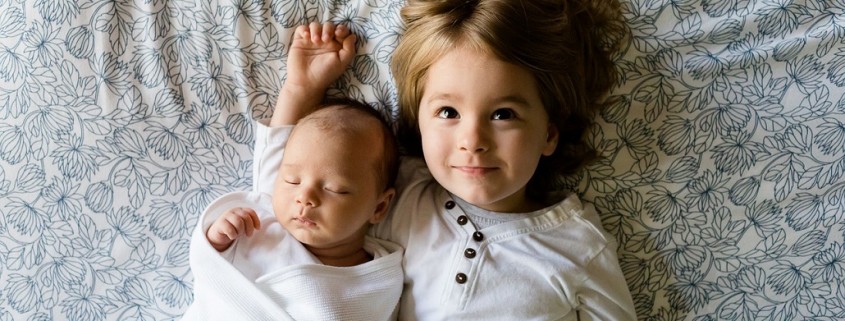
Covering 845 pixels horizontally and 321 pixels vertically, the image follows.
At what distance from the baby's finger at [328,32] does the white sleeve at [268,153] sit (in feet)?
0.54

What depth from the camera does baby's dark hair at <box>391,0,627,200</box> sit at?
1.05 meters

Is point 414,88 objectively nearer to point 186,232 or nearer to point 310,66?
point 310,66

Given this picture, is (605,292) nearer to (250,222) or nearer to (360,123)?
(360,123)

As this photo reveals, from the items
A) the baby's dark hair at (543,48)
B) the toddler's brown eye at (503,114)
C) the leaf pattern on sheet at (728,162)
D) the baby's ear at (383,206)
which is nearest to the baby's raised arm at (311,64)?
the baby's dark hair at (543,48)

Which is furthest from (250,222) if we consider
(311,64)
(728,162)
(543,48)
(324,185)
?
(728,162)

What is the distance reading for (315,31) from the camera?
1.21 m

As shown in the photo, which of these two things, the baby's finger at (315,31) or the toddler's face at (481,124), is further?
the baby's finger at (315,31)

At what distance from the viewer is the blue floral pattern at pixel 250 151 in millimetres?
1188

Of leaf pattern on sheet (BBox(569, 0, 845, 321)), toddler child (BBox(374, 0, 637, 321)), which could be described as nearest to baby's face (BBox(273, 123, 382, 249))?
toddler child (BBox(374, 0, 637, 321))

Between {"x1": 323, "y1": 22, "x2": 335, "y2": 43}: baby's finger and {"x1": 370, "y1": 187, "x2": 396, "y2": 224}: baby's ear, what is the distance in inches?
11.2

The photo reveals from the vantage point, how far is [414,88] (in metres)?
1.14

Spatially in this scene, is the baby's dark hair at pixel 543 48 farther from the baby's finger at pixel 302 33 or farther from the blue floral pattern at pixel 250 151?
the baby's finger at pixel 302 33

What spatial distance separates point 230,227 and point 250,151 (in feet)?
0.60

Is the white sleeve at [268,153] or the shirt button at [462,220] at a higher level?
the white sleeve at [268,153]
